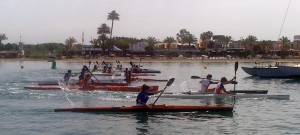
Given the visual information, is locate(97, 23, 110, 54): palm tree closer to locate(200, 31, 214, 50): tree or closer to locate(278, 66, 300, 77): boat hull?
locate(200, 31, 214, 50): tree

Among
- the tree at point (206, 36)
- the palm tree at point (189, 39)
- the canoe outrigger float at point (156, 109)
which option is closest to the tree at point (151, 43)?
the palm tree at point (189, 39)

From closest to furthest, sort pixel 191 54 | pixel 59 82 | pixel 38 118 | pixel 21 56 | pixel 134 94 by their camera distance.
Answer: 1. pixel 38 118
2. pixel 134 94
3. pixel 59 82
4. pixel 21 56
5. pixel 191 54

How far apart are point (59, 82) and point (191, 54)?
11132cm

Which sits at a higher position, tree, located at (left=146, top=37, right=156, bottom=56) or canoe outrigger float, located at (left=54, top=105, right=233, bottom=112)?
tree, located at (left=146, top=37, right=156, bottom=56)

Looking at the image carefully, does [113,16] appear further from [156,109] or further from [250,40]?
[156,109]

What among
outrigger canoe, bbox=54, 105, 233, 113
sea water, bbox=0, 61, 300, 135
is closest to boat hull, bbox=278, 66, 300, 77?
sea water, bbox=0, 61, 300, 135

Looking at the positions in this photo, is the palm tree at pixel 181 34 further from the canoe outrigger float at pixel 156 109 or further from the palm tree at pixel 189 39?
the canoe outrigger float at pixel 156 109

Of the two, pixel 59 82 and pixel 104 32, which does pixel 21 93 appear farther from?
pixel 104 32

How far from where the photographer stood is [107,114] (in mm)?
22328

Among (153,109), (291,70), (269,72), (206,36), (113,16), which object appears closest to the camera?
(153,109)

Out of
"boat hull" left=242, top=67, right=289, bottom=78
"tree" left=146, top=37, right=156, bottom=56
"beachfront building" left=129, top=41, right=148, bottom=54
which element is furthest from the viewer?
"beachfront building" left=129, top=41, right=148, bottom=54

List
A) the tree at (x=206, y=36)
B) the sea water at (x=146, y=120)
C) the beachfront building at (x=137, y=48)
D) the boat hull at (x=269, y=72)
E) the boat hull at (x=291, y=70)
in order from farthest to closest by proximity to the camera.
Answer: the tree at (x=206, y=36), the beachfront building at (x=137, y=48), the boat hull at (x=269, y=72), the boat hull at (x=291, y=70), the sea water at (x=146, y=120)

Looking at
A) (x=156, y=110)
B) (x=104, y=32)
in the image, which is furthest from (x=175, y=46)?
(x=156, y=110)

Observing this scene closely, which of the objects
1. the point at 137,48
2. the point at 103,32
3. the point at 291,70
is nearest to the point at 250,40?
the point at 137,48
